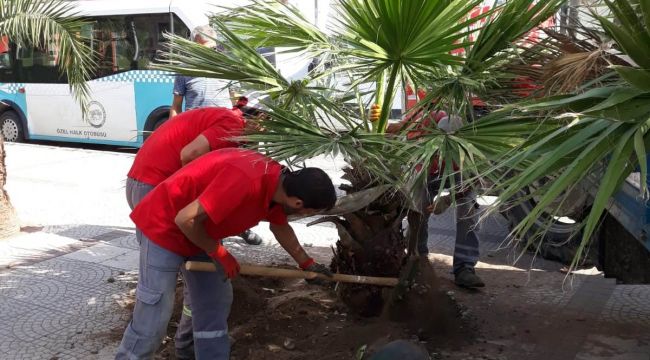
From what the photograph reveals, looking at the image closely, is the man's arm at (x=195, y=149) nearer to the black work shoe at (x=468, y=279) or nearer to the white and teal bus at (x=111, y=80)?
the black work shoe at (x=468, y=279)

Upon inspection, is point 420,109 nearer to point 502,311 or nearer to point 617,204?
point 617,204

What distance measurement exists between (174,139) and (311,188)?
3.33ft

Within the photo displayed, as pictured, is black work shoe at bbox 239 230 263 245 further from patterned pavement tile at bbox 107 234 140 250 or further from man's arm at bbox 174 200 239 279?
man's arm at bbox 174 200 239 279

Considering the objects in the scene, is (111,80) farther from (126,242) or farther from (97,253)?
(97,253)

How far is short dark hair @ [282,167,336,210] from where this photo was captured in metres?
2.79

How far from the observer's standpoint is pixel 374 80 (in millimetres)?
3754

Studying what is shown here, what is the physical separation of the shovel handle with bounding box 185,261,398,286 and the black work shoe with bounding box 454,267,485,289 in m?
1.19

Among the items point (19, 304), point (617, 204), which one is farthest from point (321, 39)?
point (19, 304)

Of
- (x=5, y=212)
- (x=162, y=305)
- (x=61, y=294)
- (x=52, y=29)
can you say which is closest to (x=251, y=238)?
(x=61, y=294)

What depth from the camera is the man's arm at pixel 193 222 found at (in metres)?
2.75

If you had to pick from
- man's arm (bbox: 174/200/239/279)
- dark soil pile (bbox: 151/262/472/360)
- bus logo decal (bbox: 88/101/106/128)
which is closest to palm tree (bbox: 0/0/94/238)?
dark soil pile (bbox: 151/262/472/360)

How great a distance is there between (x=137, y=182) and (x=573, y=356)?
255cm

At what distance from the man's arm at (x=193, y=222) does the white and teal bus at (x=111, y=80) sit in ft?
29.5

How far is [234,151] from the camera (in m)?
2.99
